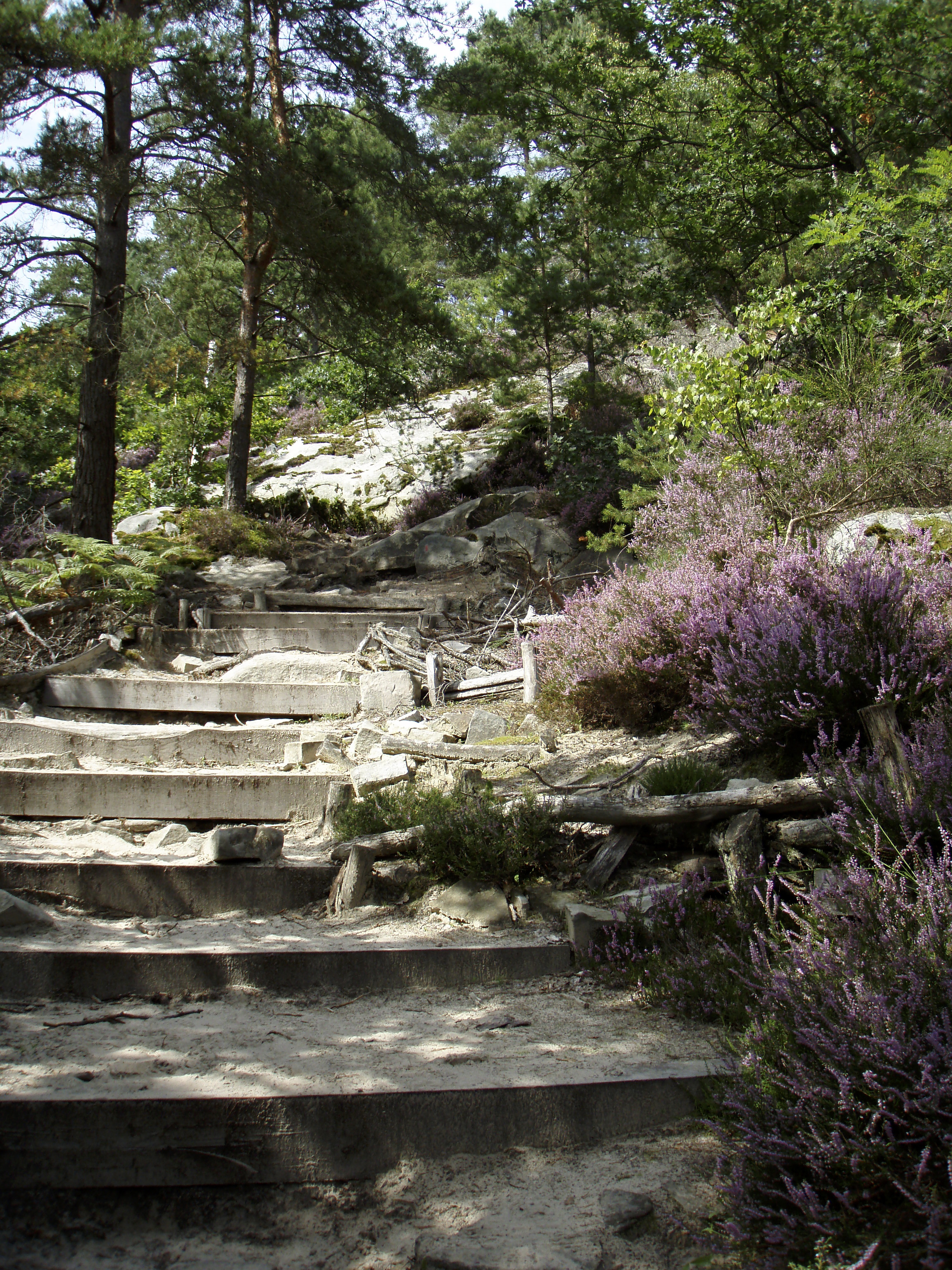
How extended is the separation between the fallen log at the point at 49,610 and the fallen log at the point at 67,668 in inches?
22.9

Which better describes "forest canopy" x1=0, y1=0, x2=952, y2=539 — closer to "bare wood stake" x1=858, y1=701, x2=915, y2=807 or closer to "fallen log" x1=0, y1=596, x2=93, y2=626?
"fallen log" x1=0, y1=596, x2=93, y2=626

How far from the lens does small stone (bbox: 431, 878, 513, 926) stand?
154 inches

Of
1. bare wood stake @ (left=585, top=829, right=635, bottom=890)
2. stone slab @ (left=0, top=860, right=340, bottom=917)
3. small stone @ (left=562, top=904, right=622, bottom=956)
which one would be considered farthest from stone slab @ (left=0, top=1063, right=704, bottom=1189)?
stone slab @ (left=0, top=860, right=340, bottom=917)

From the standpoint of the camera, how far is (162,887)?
13.7 ft

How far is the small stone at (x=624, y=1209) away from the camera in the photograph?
82.5 inches

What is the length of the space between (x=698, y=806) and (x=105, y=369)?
30.9ft

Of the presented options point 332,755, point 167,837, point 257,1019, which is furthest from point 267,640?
point 257,1019

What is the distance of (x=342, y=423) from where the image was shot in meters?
21.0

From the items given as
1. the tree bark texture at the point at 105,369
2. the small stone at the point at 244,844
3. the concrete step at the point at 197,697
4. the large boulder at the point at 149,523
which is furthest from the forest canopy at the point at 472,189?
the small stone at the point at 244,844

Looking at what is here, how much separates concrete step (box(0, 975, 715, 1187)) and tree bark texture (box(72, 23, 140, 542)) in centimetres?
840

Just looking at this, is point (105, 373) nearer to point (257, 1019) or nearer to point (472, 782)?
point (472, 782)

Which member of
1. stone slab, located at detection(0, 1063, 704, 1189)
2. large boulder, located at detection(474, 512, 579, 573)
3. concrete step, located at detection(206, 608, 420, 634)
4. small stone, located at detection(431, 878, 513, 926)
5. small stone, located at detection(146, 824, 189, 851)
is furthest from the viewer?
large boulder, located at detection(474, 512, 579, 573)

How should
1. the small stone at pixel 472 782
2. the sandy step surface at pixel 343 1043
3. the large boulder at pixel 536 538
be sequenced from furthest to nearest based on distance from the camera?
1. the large boulder at pixel 536 538
2. the small stone at pixel 472 782
3. the sandy step surface at pixel 343 1043

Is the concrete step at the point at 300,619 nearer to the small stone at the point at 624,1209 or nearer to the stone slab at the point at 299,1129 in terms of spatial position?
the stone slab at the point at 299,1129
